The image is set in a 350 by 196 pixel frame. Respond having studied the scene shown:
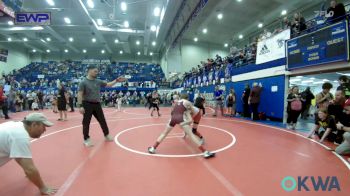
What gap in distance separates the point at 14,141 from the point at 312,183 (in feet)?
13.9

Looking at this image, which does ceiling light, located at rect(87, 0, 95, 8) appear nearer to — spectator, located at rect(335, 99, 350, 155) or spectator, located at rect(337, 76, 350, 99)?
spectator, located at rect(337, 76, 350, 99)

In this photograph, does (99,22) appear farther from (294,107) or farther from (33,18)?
(294,107)

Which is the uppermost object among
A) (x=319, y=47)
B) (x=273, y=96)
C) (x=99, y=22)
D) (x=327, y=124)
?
(x=99, y=22)

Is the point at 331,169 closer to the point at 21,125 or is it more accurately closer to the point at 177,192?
the point at 177,192

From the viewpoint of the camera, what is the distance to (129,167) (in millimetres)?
3959

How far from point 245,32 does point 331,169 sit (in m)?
24.9

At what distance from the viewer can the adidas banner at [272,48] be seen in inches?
395

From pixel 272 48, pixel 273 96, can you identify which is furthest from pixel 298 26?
pixel 273 96

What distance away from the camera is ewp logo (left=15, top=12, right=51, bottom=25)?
43.3ft

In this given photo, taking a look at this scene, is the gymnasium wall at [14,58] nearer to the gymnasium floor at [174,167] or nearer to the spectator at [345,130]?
the gymnasium floor at [174,167]

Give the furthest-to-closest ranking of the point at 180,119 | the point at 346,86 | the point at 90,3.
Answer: the point at 90,3, the point at 346,86, the point at 180,119

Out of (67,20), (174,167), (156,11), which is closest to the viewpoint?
(174,167)

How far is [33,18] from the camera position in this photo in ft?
44.4

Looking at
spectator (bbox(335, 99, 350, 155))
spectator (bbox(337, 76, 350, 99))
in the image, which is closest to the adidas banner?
spectator (bbox(337, 76, 350, 99))
